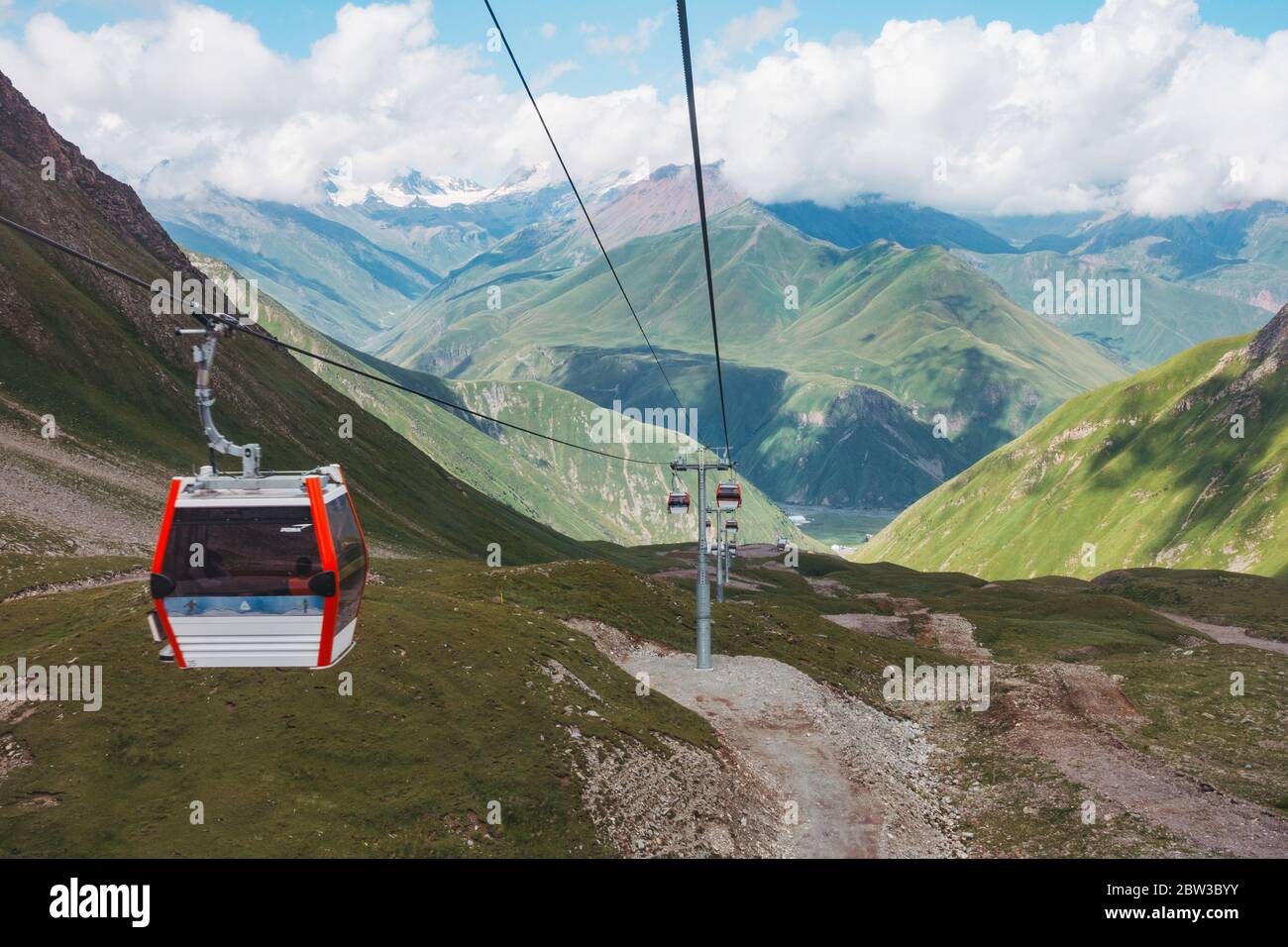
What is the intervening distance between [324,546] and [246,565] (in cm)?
197

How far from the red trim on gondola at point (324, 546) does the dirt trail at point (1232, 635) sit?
3757 inches

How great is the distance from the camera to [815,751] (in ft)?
143

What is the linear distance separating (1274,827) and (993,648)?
1787 inches

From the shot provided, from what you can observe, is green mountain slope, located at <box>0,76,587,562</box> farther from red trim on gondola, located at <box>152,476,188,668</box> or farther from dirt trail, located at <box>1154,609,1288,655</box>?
dirt trail, located at <box>1154,609,1288,655</box>

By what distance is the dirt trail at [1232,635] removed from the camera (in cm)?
9419

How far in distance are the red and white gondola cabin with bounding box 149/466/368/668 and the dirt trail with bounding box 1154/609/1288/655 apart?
315ft

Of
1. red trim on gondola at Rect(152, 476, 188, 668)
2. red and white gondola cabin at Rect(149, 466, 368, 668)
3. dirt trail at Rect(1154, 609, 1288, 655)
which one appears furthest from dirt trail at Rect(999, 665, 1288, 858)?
dirt trail at Rect(1154, 609, 1288, 655)

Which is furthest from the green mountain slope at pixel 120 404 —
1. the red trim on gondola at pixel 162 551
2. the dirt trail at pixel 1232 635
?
the dirt trail at pixel 1232 635

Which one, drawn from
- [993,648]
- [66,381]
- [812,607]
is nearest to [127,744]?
[993,648]

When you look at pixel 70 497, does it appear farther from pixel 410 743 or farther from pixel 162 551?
pixel 162 551

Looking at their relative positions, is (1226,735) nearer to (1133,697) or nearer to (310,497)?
(1133,697)

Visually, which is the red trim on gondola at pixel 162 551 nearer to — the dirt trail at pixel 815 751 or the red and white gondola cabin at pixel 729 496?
the dirt trail at pixel 815 751

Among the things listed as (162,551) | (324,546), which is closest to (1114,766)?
(324,546)

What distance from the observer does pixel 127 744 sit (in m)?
30.8
